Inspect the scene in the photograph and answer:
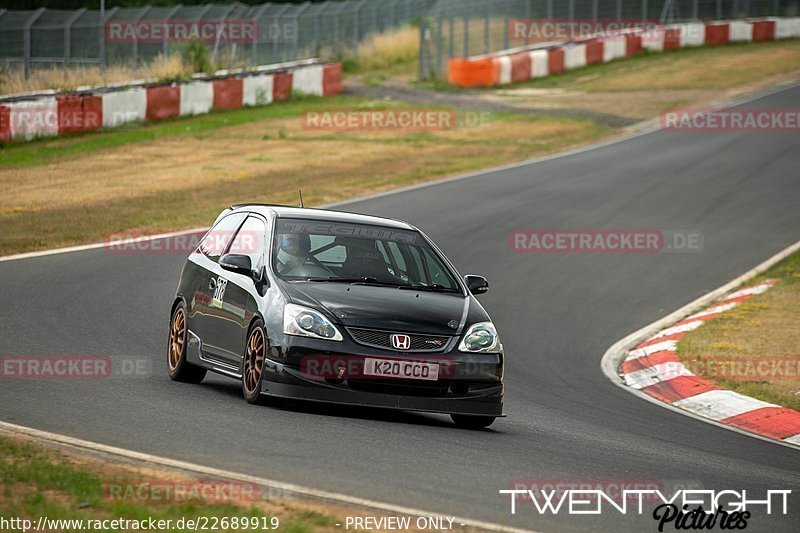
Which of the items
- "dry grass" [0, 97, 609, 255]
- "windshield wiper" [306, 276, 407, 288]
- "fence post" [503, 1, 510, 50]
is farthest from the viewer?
"fence post" [503, 1, 510, 50]

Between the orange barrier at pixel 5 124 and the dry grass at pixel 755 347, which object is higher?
the orange barrier at pixel 5 124

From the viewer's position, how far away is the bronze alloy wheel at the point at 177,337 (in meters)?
11.0

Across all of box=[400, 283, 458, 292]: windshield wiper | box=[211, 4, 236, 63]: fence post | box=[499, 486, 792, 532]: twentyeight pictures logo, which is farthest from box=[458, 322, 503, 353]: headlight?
box=[211, 4, 236, 63]: fence post

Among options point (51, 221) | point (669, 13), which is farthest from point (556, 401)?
point (669, 13)

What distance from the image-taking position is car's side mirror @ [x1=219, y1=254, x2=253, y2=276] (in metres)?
10.0

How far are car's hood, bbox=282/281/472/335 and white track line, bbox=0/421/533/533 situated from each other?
2.13 meters

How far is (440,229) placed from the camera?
66.0 ft

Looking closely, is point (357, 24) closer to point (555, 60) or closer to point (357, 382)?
point (555, 60)

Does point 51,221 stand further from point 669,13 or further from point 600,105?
point 669,13

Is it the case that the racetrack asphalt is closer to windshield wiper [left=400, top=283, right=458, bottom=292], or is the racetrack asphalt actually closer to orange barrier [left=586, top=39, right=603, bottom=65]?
windshield wiper [left=400, top=283, right=458, bottom=292]

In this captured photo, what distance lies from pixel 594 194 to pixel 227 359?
1435 centimetres

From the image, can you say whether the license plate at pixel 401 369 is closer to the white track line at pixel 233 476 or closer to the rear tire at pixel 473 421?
the rear tire at pixel 473 421

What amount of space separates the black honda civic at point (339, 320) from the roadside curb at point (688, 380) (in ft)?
8.21

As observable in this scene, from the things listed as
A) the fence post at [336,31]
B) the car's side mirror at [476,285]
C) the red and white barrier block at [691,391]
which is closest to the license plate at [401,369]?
the car's side mirror at [476,285]
